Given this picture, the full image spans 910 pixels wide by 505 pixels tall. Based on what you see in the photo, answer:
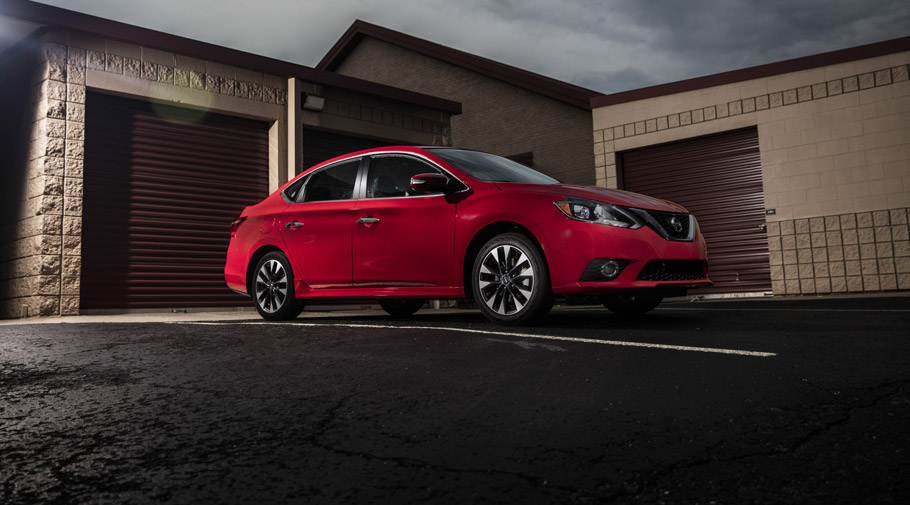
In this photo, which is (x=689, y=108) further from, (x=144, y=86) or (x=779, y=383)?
(x=779, y=383)

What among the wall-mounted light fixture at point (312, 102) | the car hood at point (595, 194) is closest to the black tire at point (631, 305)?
the car hood at point (595, 194)

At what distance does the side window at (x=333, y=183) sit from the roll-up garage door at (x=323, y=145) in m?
6.05

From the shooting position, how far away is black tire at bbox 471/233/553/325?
5902 mm

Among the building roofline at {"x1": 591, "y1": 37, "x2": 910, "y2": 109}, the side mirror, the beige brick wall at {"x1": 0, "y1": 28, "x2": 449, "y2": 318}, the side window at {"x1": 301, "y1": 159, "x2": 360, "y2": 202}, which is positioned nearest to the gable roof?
the building roofline at {"x1": 591, "y1": 37, "x2": 910, "y2": 109}

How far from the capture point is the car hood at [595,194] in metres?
5.96

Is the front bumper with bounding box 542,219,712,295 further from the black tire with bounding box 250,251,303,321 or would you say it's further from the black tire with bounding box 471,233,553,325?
the black tire with bounding box 250,251,303,321

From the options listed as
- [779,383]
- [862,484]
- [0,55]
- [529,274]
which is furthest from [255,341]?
[0,55]

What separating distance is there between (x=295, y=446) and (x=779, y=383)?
2.30m

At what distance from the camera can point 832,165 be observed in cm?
1359

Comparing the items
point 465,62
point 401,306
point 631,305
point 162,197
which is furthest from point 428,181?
point 465,62

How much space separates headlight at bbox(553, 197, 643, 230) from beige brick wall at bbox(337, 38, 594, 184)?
13.9m

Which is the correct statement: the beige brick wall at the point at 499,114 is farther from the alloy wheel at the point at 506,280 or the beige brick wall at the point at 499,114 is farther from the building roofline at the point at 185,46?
the alloy wheel at the point at 506,280

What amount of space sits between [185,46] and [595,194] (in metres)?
8.69

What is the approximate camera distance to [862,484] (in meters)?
2.14
